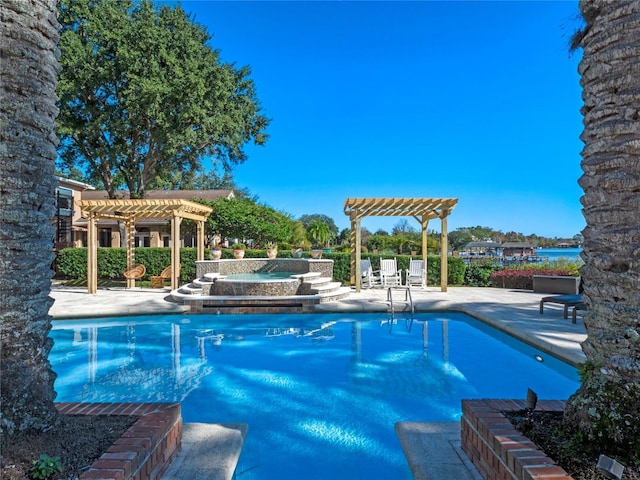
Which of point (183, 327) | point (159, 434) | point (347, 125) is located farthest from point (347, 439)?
point (347, 125)

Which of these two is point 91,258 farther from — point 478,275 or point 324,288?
point 478,275

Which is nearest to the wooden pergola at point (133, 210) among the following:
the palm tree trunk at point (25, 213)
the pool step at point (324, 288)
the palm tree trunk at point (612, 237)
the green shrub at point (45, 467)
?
the pool step at point (324, 288)

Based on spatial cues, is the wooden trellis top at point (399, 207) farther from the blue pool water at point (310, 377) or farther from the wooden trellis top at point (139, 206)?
the wooden trellis top at point (139, 206)

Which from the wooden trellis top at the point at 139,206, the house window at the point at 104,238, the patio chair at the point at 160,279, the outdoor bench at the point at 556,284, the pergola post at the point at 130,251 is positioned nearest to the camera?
the outdoor bench at the point at 556,284

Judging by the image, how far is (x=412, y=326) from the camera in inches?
A: 344

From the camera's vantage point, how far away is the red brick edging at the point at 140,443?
75.2 inches

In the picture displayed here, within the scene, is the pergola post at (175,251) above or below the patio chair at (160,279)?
above

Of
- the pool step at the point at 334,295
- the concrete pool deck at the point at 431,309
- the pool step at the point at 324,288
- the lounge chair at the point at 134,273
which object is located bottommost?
the concrete pool deck at the point at 431,309

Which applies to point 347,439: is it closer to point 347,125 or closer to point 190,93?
point 190,93

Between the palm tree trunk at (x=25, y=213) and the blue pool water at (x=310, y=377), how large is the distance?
1.77 metres

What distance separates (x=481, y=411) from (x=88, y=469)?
2.45m

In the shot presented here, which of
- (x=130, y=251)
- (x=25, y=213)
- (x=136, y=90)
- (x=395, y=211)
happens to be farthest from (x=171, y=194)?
(x=25, y=213)

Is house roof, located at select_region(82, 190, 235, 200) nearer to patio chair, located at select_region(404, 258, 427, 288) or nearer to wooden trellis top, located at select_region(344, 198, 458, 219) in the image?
wooden trellis top, located at select_region(344, 198, 458, 219)

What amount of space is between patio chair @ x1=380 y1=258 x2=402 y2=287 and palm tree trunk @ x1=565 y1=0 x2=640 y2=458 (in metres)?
11.2
